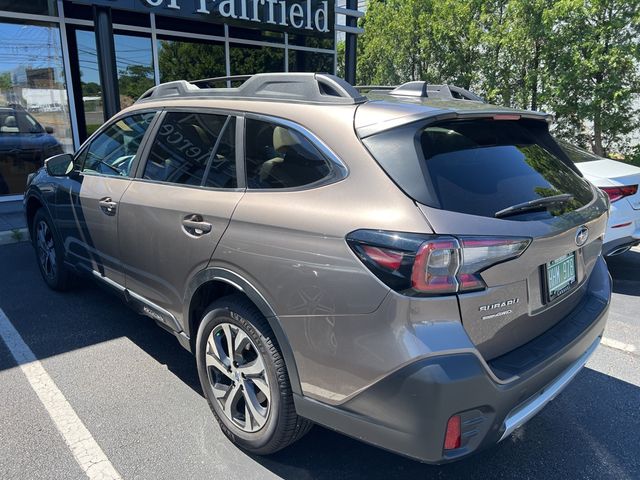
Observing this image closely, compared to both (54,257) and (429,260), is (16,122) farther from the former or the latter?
(429,260)

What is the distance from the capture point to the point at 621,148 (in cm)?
1007

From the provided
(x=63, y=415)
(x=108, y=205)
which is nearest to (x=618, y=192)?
(x=108, y=205)

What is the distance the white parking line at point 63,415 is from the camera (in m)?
2.49

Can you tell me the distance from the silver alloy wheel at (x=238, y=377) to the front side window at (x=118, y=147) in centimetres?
140

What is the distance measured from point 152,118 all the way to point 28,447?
2021mm

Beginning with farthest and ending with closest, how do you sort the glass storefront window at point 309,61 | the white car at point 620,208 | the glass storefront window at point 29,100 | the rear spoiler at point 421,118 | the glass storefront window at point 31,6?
the glass storefront window at point 309,61
the glass storefront window at point 29,100
the glass storefront window at point 31,6
the white car at point 620,208
the rear spoiler at point 421,118

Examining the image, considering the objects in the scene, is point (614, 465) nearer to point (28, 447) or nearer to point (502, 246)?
point (502, 246)

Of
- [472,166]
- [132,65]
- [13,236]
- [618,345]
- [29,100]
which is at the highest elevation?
[132,65]

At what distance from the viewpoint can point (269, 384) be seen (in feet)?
7.73

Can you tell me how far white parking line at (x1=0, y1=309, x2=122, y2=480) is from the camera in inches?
98.1

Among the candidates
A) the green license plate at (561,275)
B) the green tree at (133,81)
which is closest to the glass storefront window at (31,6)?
the green tree at (133,81)

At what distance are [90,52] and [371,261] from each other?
8.74 m

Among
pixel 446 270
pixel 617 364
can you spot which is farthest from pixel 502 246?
pixel 617 364

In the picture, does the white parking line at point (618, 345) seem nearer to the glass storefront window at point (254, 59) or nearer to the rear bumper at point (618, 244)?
the rear bumper at point (618, 244)
